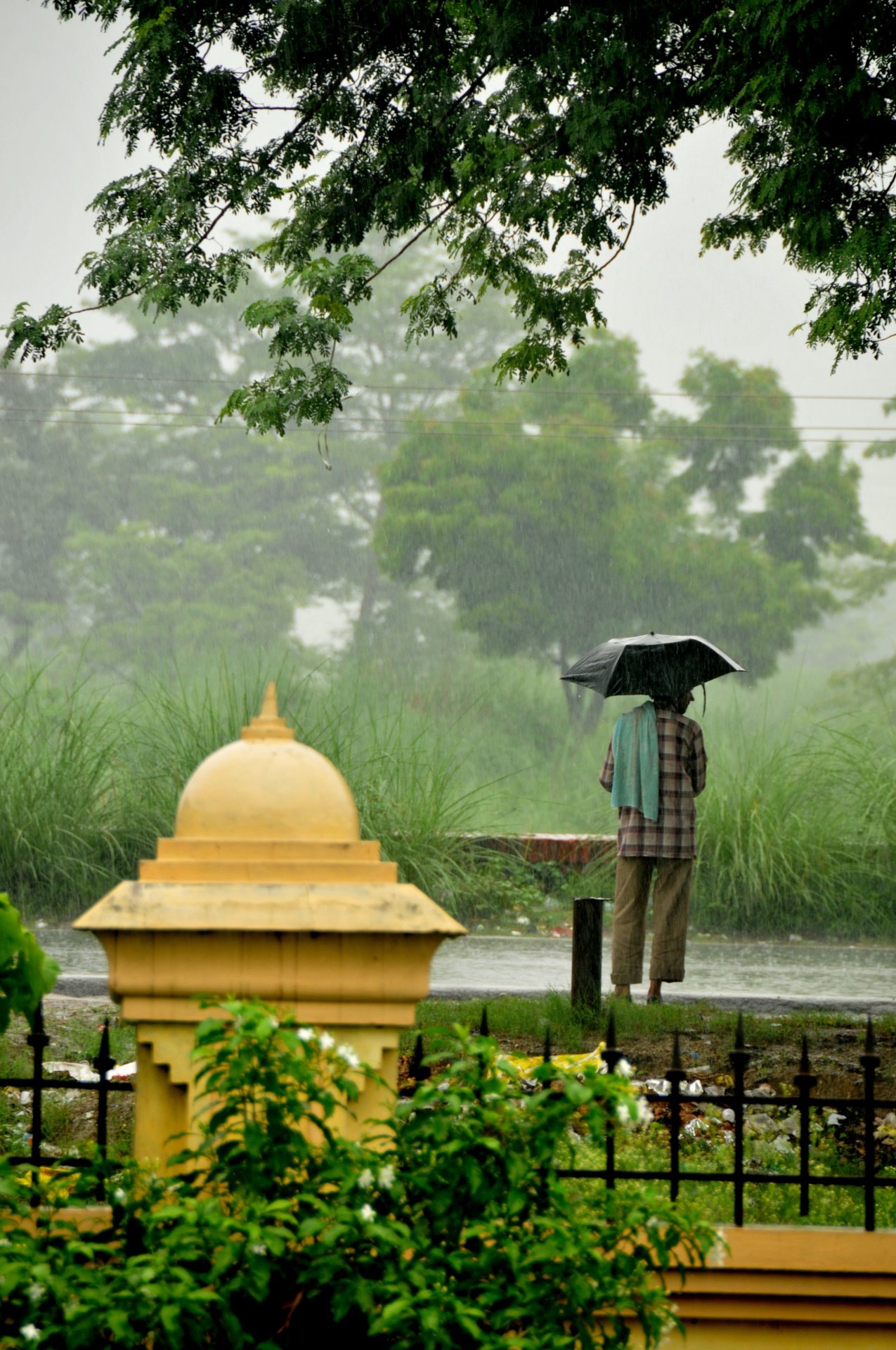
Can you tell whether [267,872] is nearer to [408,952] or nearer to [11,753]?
[408,952]

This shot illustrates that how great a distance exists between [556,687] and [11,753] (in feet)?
64.9

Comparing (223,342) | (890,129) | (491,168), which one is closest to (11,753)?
(491,168)

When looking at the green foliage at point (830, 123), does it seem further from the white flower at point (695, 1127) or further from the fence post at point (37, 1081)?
the fence post at point (37, 1081)

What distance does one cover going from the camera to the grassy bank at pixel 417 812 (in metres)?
11.5

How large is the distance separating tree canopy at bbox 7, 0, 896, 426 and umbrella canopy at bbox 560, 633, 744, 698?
6.13 feet

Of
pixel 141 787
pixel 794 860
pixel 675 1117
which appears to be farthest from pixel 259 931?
pixel 794 860

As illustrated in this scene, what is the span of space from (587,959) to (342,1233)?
4850 mm


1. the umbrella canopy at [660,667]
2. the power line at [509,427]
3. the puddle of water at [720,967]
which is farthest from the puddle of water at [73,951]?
the power line at [509,427]

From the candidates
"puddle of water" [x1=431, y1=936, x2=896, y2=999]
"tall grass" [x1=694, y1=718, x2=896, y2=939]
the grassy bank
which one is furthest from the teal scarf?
"tall grass" [x1=694, y1=718, x2=896, y2=939]

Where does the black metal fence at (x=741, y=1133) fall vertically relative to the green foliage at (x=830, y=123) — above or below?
below

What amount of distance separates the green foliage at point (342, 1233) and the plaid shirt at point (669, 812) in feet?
18.0

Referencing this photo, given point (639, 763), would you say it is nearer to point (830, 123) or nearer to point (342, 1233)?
point (830, 123)

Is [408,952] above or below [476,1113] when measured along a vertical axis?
above

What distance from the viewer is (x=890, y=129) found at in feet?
16.3
